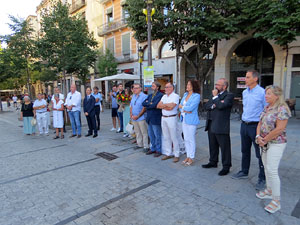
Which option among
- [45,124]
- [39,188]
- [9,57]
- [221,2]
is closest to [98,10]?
[9,57]

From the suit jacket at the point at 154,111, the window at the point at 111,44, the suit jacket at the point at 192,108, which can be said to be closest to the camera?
the suit jacket at the point at 192,108

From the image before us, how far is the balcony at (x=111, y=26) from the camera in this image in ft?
71.4

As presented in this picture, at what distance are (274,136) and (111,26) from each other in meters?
23.3

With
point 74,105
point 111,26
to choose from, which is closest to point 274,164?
point 74,105

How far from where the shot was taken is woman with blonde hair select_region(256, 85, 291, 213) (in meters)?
2.77

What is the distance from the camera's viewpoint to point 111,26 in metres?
23.0

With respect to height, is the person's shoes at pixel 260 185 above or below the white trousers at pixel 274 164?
below

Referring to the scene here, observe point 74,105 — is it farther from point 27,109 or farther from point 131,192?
point 131,192

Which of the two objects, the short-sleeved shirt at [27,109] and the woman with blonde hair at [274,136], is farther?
the short-sleeved shirt at [27,109]

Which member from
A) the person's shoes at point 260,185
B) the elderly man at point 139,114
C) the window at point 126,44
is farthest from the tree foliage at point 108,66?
the person's shoes at point 260,185

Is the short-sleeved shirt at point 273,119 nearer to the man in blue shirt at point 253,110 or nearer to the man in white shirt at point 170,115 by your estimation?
the man in blue shirt at point 253,110

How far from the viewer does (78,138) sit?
7.84 m

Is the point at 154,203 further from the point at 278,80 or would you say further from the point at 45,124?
the point at 278,80

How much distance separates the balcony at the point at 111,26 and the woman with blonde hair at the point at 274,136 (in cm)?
2080
